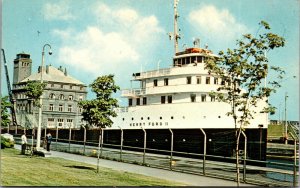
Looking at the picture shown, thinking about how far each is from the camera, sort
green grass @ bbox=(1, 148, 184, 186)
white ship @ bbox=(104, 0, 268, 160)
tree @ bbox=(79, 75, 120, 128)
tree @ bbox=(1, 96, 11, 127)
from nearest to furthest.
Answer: green grass @ bbox=(1, 148, 184, 186) < tree @ bbox=(79, 75, 120, 128) < tree @ bbox=(1, 96, 11, 127) < white ship @ bbox=(104, 0, 268, 160)

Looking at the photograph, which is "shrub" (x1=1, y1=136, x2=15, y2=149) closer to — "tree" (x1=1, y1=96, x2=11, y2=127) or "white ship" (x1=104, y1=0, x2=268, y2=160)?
"tree" (x1=1, y1=96, x2=11, y2=127)

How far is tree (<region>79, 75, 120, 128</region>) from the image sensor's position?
578 inches

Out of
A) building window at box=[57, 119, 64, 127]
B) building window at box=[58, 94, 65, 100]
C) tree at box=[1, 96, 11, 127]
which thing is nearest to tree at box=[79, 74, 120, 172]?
tree at box=[1, 96, 11, 127]

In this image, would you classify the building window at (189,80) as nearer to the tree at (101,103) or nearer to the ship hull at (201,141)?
the ship hull at (201,141)

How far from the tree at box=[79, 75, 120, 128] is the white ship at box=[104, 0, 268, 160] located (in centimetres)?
820

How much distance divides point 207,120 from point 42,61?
11.3 metres

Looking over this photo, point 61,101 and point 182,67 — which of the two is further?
point 61,101

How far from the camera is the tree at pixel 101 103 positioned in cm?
1468

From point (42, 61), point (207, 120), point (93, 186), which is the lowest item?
point (93, 186)

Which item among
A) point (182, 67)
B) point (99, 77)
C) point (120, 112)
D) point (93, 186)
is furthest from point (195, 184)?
point (120, 112)

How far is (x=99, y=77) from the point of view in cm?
1480

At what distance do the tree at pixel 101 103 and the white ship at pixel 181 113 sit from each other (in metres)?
8.20

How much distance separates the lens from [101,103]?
14.7 m

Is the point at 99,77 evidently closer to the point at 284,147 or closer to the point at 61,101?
the point at 284,147
